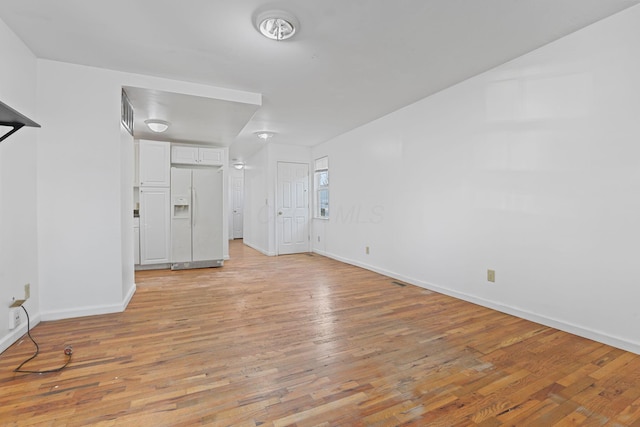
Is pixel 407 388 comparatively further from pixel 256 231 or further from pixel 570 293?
pixel 256 231

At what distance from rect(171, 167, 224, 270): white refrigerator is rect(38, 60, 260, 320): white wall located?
1971 mm

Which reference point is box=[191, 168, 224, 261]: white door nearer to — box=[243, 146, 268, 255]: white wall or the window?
box=[243, 146, 268, 255]: white wall

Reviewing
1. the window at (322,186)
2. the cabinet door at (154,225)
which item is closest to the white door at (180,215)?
the cabinet door at (154,225)

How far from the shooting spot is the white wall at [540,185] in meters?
2.12

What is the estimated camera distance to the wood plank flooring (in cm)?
146

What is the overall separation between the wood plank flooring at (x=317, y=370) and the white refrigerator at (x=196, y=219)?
6.37 ft

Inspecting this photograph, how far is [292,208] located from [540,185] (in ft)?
15.6

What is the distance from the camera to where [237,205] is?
9.67 m

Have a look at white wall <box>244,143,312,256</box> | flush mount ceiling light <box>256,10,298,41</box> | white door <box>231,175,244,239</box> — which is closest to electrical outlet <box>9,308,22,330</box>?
flush mount ceiling light <box>256,10,298,41</box>

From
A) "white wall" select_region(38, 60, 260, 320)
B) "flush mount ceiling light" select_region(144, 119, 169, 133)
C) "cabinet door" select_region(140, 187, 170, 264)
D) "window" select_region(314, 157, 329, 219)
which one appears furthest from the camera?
"window" select_region(314, 157, 329, 219)

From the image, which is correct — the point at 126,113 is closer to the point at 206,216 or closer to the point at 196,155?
the point at 206,216

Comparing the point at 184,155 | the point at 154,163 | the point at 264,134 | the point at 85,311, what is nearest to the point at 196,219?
the point at 154,163

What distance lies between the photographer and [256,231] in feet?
24.1

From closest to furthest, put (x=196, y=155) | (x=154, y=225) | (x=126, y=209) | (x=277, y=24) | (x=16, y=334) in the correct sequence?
(x=277, y=24) → (x=16, y=334) → (x=126, y=209) → (x=154, y=225) → (x=196, y=155)
